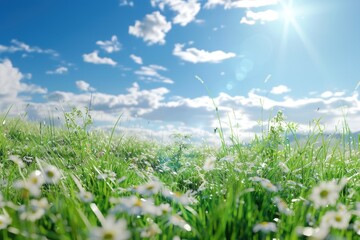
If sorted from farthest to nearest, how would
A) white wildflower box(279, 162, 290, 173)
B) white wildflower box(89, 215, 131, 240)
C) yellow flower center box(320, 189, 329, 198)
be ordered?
white wildflower box(279, 162, 290, 173) → yellow flower center box(320, 189, 329, 198) → white wildflower box(89, 215, 131, 240)

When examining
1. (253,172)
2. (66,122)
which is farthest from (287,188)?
(66,122)

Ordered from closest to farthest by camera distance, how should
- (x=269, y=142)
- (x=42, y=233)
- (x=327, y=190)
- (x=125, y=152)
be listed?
(x=327, y=190) → (x=42, y=233) → (x=269, y=142) → (x=125, y=152)

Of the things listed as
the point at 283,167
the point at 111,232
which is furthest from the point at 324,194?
the point at 283,167

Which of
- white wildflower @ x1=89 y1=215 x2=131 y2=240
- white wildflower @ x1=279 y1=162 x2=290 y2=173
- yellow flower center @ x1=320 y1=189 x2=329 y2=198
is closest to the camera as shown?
white wildflower @ x1=89 y1=215 x2=131 y2=240

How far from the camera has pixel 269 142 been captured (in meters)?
6.08

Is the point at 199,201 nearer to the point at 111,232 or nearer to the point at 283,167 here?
the point at 283,167

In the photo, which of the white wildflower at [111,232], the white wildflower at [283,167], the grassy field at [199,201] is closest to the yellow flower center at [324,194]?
the grassy field at [199,201]

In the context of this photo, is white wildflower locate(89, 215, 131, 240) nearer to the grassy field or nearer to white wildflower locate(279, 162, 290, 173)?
the grassy field

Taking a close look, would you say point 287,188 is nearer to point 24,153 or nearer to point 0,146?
point 24,153

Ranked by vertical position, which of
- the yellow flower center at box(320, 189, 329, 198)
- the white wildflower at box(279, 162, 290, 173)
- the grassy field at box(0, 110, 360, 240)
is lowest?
the grassy field at box(0, 110, 360, 240)

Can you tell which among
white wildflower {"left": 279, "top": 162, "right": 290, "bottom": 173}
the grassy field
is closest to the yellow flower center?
the grassy field

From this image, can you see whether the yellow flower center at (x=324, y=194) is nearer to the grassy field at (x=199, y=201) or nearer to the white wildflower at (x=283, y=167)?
the grassy field at (x=199, y=201)

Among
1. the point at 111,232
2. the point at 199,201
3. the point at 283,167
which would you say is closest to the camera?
the point at 111,232

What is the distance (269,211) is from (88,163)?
7.09 ft
